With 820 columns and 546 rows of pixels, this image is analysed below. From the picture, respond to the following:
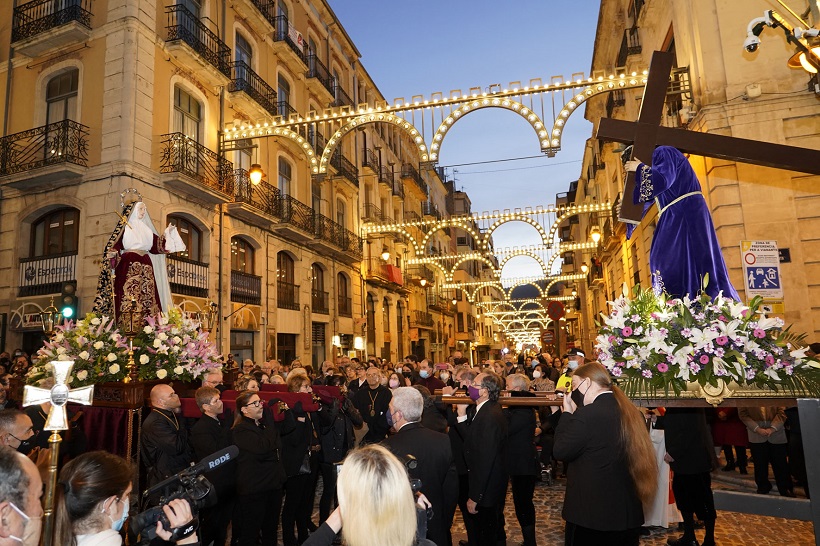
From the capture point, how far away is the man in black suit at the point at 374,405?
7672 mm

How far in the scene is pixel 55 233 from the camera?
46.8ft

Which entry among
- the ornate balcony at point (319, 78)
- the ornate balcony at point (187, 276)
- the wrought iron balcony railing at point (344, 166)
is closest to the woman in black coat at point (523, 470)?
the ornate balcony at point (187, 276)

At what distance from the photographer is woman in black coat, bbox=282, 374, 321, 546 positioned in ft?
19.4

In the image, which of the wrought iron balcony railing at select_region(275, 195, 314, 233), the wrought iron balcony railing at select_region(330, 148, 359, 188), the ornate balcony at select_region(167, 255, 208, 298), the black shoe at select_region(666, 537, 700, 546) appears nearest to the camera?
the black shoe at select_region(666, 537, 700, 546)

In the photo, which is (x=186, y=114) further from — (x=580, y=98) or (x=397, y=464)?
(x=397, y=464)

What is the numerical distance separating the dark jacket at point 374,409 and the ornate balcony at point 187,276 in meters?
7.68

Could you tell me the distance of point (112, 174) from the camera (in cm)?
1294

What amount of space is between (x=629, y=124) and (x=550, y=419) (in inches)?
212

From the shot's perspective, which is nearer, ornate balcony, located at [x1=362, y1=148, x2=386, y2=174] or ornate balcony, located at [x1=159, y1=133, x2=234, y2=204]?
ornate balcony, located at [x1=159, y1=133, x2=234, y2=204]

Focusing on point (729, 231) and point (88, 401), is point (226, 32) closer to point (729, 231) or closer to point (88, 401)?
point (729, 231)

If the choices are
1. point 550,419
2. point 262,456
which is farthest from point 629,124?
point 550,419

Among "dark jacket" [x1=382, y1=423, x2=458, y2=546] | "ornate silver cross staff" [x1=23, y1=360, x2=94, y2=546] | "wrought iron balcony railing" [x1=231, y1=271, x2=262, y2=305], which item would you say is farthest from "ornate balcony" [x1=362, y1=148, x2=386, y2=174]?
"ornate silver cross staff" [x1=23, y1=360, x2=94, y2=546]

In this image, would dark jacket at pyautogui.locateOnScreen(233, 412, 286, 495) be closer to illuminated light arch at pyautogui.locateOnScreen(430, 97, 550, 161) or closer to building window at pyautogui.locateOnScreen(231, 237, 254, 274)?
illuminated light arch at pyautogui.locateOnScreen(430, 97, 550, 161)

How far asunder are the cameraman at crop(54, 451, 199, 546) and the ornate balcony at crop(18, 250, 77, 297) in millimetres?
12730
